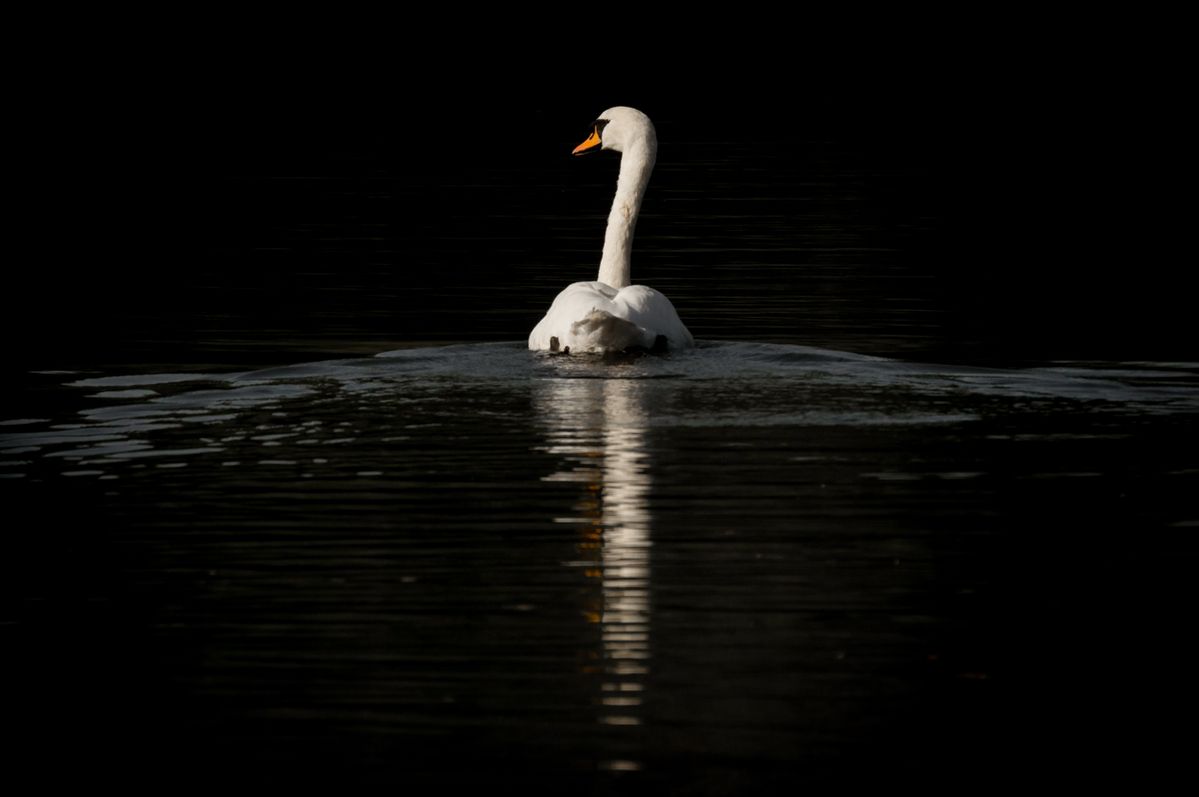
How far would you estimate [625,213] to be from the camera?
19.1 m

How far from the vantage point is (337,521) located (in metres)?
11.2

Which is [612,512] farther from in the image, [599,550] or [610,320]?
[610,320]

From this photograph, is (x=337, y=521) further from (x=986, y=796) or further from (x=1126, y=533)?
(x=986, y=796)

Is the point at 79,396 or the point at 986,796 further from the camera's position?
the point at 79,396

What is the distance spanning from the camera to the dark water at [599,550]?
7.89 m

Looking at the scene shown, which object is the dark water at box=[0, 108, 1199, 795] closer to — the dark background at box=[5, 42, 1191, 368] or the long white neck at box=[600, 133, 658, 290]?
the dark background at box=[5, 42, 1191, 368]

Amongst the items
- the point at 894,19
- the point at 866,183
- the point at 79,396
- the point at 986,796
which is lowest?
the point at 986,796

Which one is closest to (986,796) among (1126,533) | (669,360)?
(1126,533)

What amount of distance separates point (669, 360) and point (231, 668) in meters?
7.94

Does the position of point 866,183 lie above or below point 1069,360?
above

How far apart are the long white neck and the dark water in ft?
4.33

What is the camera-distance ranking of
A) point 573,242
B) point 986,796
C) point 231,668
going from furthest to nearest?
point 573,242 < point 231,668 < point 986,796

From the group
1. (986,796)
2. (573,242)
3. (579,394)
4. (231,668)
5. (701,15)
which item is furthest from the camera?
(701,15)

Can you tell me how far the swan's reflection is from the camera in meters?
8.62
